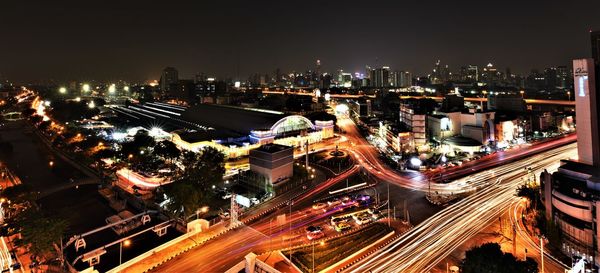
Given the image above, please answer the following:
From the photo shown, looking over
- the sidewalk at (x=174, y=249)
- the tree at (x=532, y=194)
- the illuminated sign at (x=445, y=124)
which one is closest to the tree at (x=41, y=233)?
the sidewalk at (x=174, y=249)

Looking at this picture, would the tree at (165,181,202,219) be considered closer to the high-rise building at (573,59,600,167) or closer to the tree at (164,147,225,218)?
the tree at (164,147,225,218)

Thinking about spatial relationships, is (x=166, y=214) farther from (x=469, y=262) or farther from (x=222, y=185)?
(x=469, y=262)

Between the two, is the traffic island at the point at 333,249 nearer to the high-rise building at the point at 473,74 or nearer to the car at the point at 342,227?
the car at the point at 342,227

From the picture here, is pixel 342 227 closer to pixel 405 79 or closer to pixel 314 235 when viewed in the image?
pixel 314 235

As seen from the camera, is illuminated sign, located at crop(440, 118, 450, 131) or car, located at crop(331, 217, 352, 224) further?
illuminated sign, located at crop(440, 118, 450, 131)

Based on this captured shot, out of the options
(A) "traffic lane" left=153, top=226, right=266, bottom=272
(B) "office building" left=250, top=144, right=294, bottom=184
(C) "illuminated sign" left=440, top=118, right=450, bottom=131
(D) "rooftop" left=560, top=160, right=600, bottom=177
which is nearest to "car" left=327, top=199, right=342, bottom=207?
(A) "traffic lane" left=153, top=226, right=266, bottom=272

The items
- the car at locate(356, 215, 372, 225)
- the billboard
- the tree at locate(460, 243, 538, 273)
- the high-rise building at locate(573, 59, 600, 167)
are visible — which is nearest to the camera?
the tree at locate(460, 243, 538, 273)
